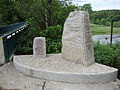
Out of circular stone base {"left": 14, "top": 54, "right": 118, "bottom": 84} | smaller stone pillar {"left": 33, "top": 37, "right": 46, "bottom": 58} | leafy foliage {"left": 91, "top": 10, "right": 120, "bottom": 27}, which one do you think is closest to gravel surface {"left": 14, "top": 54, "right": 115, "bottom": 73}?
circular stone base {"left": 14, "top": 54, "right": 118, "bottom": 84}

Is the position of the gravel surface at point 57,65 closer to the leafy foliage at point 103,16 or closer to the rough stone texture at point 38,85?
the rough stone texture at point 38,85

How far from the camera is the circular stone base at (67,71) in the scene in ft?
13.2

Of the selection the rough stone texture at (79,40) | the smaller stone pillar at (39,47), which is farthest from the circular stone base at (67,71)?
the smaller stone pillar at (39,47)

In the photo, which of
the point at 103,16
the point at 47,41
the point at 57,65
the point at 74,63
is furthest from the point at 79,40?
the point at 103,16

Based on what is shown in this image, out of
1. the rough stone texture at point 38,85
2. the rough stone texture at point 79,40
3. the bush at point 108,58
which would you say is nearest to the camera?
the rough stone texture at point 38,85

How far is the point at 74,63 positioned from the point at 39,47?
1.40 m

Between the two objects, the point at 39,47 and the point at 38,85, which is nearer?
the point at 38,85

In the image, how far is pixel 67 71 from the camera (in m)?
4.21

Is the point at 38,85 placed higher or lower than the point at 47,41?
lower

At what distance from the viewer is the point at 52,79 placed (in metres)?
4.20

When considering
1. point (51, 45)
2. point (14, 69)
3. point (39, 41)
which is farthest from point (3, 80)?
point (51, 45)

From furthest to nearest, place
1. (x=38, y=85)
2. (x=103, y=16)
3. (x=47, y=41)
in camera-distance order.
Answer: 1. (x=103, y=16)
2. (x=47, y=41)
3. (x=38, y=85)

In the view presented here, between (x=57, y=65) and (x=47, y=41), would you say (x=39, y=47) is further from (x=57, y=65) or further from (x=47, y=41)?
(x=47, y=41)

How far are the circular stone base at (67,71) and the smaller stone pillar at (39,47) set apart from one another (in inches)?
19.4
